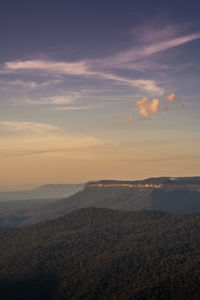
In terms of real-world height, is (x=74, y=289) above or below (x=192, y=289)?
below

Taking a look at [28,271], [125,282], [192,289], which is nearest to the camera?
[192,289]

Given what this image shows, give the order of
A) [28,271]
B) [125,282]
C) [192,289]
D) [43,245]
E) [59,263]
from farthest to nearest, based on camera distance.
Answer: [43,245] < [59,263] < [28,271] < [125,282] < [192,289]

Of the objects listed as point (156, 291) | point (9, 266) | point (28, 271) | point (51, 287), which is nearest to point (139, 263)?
point (156, 291)

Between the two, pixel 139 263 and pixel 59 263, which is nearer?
pixel 139 263

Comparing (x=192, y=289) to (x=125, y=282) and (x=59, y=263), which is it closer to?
(x=125, y=282)

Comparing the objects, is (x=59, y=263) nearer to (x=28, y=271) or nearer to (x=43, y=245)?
(x=28, y=271)

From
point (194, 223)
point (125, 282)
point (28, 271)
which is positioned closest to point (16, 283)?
point (28, 271)
